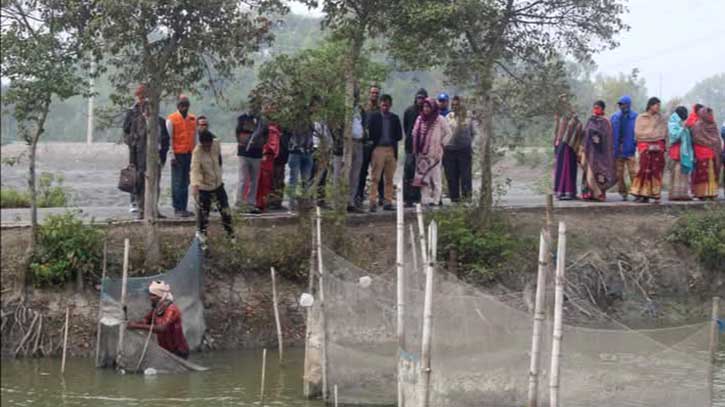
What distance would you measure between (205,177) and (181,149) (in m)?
1.32

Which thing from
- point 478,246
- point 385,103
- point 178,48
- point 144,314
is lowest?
point 144,314

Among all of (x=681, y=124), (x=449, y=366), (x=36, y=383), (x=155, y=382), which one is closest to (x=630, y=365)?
(x=449, y=366)

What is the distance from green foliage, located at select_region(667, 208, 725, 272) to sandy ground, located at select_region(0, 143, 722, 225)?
43.6 inches

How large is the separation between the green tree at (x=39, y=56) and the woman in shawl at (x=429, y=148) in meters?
4.71

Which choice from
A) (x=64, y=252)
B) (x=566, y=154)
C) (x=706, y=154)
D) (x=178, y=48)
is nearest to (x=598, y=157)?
(x=566, y=154)

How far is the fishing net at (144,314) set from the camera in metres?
14.0

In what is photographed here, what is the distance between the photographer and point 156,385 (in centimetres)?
1355

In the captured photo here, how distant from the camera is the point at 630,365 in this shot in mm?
10242

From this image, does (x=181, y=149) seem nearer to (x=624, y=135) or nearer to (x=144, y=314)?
(x=144, y=314)

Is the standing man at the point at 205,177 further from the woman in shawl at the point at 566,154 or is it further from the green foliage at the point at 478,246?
the woman in shawl at the point at 566,154

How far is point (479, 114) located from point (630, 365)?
7596 millimetres

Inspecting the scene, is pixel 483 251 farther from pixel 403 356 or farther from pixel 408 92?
pixel 408 92

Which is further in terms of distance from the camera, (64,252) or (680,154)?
(680,154)

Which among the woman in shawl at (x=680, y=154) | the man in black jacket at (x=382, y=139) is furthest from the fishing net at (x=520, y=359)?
the woman in shawl at (x=680, y=154)
